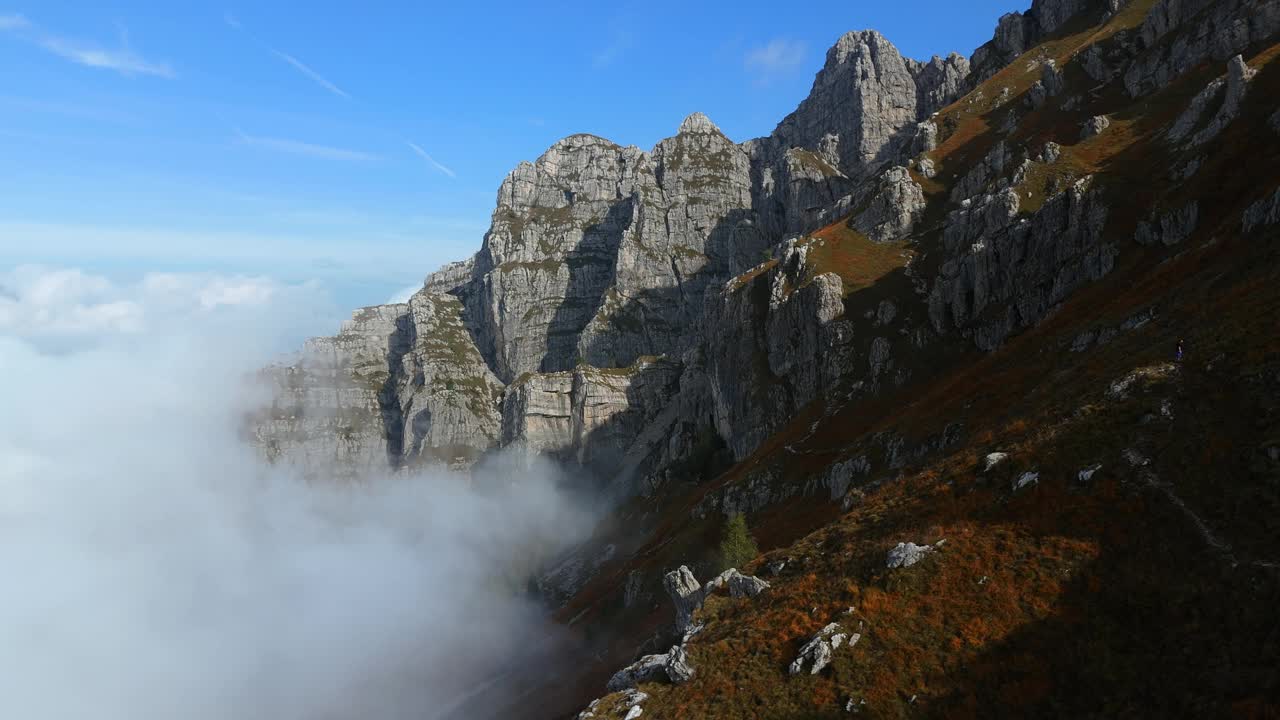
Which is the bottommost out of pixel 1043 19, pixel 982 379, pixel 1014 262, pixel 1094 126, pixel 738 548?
pixel 738 548

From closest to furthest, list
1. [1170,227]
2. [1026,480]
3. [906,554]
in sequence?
[906,554]
[1026,480]
[1170,227]

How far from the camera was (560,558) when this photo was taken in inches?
7530

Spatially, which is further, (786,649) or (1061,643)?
(786,649)

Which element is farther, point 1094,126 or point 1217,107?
point 1094,126

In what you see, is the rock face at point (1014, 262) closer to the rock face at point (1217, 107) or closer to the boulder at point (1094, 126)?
the rock face at point (1217, 107)

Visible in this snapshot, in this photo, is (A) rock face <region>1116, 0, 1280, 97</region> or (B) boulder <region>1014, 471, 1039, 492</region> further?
(A) rock face <region>1116, 0, 1280, 97</region>

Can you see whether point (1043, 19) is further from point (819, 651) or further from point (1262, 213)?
point (819, 651)

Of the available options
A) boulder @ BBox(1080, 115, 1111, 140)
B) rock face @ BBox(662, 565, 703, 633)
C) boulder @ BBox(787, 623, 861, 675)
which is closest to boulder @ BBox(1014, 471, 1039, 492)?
boulder @ BBox(787, 623, 861, 675)

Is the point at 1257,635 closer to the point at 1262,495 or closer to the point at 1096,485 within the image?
the point at 1262,495

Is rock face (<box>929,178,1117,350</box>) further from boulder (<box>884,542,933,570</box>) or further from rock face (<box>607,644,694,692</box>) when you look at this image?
rock face (<box>607,644,694,692</box>)

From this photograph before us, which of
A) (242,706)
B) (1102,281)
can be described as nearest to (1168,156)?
(1102,281)

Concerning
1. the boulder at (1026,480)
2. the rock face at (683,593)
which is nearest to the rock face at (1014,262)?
the boulder at (1026,480)

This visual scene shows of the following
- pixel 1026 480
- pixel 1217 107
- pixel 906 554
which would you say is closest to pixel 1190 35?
pixel 1217 107

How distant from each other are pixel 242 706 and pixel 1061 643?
185 meters
